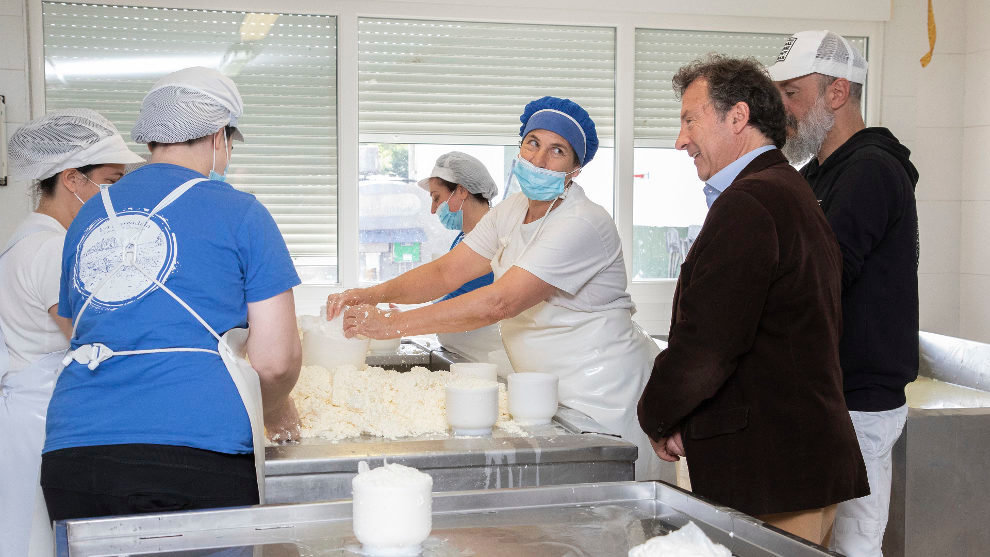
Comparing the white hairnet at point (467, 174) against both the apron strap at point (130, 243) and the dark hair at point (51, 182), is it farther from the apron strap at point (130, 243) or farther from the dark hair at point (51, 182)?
the apron strap at point (130, 243)

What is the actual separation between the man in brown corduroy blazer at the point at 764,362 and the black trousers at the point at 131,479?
831mm

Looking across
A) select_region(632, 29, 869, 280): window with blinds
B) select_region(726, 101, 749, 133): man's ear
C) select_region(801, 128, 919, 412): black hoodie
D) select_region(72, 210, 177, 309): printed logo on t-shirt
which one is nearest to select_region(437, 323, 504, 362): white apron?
select_region(801, 128, 919, 412): black hoodie

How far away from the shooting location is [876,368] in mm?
1969

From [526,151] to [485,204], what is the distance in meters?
1.29

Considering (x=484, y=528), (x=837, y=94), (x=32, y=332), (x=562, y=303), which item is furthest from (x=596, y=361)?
(x=32, y=332)

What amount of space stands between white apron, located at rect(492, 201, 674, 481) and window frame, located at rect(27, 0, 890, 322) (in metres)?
2.04

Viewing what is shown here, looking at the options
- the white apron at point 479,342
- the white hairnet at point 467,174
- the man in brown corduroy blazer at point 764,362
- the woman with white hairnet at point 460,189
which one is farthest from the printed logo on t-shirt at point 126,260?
the white hairnet at point 467,174

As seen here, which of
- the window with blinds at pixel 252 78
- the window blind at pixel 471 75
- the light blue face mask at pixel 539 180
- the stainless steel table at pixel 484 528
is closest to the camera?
the stainless steel table at pixel 484 528

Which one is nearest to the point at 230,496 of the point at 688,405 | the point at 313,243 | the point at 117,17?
the point at 688,405

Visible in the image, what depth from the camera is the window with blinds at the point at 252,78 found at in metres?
3.89

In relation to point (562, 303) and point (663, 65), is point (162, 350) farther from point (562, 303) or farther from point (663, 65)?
point (663, 65)

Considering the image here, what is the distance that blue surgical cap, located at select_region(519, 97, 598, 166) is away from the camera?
2316 millimetres

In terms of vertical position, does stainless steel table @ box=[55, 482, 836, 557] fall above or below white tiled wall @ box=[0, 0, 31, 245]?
below

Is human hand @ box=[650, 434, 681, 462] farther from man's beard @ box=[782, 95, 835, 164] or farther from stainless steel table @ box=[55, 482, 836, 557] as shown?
man's beard @ box=[782, 95, 835, 164]
